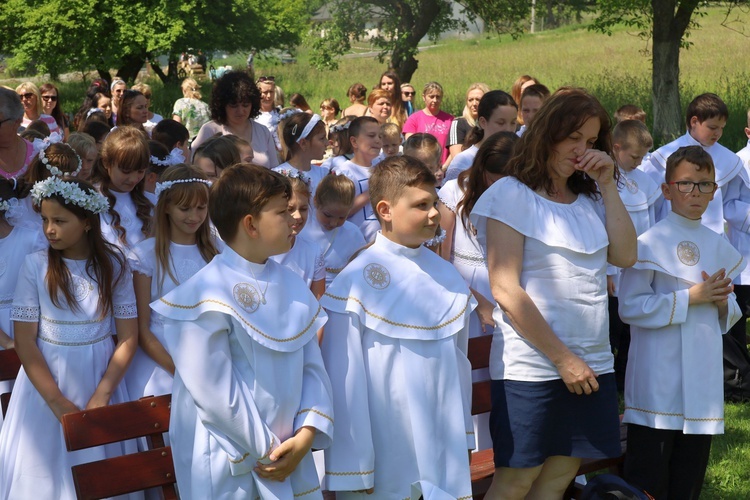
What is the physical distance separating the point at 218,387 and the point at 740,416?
4.32 m

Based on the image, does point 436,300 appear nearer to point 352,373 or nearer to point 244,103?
point 352,373

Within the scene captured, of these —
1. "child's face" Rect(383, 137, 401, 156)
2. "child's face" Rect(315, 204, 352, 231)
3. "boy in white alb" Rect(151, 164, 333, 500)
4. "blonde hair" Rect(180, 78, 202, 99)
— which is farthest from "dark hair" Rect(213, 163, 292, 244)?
"blonde hair" Rect(180, 78, 202, 99)

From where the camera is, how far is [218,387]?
10.5 feet

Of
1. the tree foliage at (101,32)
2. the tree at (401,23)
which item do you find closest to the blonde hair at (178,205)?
the tree at (401,23)

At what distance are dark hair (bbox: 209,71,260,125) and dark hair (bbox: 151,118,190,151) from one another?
14.7 inches

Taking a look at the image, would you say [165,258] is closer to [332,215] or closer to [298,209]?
[298,209]

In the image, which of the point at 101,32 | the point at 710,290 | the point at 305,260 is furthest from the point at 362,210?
the point at 101,32

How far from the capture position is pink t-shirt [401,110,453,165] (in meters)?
10.8

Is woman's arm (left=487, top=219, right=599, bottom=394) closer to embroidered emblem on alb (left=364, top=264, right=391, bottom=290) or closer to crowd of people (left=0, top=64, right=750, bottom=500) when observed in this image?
crowd of people (left=0, top=64, right=750, bottom=500)

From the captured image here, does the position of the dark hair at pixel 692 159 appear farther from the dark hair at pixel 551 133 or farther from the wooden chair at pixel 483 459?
the wooden chair at pixel 483 459

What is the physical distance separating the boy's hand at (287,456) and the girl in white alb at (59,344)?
1.23m

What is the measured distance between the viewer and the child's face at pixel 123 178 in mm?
5523

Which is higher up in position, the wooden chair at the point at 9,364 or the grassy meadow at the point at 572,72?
the wooden chair at the point at 9,364

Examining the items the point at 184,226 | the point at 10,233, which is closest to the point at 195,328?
the point at 184,226
